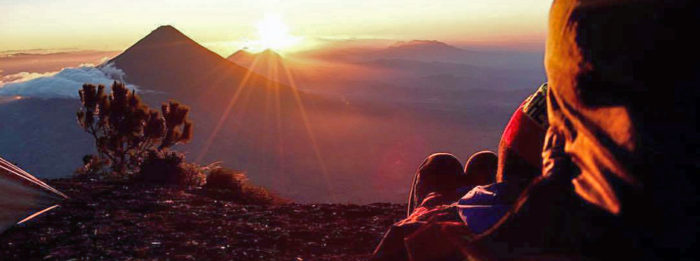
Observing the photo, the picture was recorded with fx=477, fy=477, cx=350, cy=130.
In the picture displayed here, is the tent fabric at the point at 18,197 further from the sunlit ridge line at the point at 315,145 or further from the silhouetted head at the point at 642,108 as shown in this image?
the sunlit ridge line at the point at 315,145

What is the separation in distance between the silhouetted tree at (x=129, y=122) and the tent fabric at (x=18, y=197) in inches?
Answer: 288

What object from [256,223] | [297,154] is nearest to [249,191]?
[256,223]

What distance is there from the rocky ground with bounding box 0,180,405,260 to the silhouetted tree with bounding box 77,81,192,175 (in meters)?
5.58

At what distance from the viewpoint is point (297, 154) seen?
168 feet

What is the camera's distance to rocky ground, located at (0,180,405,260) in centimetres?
404

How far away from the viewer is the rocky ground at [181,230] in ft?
13.3

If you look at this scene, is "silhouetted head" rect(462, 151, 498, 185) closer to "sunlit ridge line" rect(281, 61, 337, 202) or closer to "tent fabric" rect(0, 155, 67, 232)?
"tent fabric" rect(0, 155, 67, 232)

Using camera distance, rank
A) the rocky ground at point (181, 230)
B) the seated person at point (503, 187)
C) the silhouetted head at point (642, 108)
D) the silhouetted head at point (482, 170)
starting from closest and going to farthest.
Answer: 1. the silhouetted head at point (642, 108)
2. the seated person at point (503, 187)
3. the silhouetted head at point (482, 170)
4. the rocky ground at point (181, 230)

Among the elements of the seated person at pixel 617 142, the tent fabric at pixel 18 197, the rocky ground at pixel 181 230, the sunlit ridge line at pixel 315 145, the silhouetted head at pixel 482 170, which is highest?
the seated person at pixel 617 142

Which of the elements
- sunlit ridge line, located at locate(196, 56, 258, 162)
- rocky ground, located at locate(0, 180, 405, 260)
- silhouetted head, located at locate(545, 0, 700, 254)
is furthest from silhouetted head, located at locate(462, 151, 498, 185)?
sunlit ridge line, located at locate(196, 56, 258, 162)

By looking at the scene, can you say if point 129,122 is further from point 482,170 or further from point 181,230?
point 482,170

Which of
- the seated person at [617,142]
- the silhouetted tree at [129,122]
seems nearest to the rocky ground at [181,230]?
the seated person at [617,142]

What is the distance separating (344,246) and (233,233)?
1168 millimetres

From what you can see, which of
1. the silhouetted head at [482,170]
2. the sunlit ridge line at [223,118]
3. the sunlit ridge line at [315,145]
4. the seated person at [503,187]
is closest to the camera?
the seated person at [503,187]
